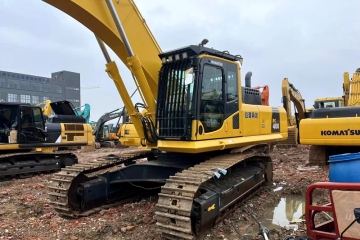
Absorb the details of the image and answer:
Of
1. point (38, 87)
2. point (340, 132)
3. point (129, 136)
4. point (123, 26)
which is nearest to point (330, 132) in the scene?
point (340, 132)

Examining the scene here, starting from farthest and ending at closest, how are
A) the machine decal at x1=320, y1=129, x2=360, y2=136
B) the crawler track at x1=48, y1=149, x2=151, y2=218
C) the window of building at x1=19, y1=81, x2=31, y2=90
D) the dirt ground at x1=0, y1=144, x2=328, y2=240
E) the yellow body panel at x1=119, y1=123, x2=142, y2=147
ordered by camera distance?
the window of building at x1=19, y1=81, x2=31, y2=90 < the yellow body panel at x1=119, y1=123, x2=142, y2=147 < the machine decal at x1=320, y1=129, x2=360, y2=136 < the crawler track at x1=48, y1=149, x2=151, y2=218 < the dirt ground at x1=0, y1=144, x2=328, y2=240

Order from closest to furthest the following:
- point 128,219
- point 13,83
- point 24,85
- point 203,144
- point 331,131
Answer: point 203,144, point 128,219, point 331,131, point 13,83, point 24,85

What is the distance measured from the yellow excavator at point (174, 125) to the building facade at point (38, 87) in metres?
60.3

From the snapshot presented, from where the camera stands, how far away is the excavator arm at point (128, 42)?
4.93 metres

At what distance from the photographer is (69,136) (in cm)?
1158

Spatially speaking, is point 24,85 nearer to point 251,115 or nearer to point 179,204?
point 251,115

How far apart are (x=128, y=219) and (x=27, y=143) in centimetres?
626

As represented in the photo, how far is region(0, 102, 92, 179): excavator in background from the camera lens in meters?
9.57

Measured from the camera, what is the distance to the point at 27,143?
1000 centimetres

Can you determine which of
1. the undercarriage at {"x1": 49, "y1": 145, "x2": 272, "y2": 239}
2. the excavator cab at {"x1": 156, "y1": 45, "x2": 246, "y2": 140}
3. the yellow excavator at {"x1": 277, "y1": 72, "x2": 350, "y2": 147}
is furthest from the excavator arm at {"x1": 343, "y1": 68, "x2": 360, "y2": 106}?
the excavator cab at {"x1": 156, "y1": 45, "x2": 246, "y2": 140}

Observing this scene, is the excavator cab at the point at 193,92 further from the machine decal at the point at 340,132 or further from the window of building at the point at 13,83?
the window of building at the point at 13,83

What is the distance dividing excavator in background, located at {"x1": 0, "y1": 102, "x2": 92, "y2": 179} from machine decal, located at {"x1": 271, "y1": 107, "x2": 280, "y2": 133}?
7.04 m

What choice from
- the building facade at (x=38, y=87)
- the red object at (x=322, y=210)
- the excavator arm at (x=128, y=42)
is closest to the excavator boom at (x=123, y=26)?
the excavator arm at (x=128, y=42)

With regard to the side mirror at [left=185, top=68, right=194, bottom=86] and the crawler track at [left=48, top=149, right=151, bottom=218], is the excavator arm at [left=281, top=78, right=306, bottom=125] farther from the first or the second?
the crawler track at [left=48, top=149, right=151, bottom=218]
